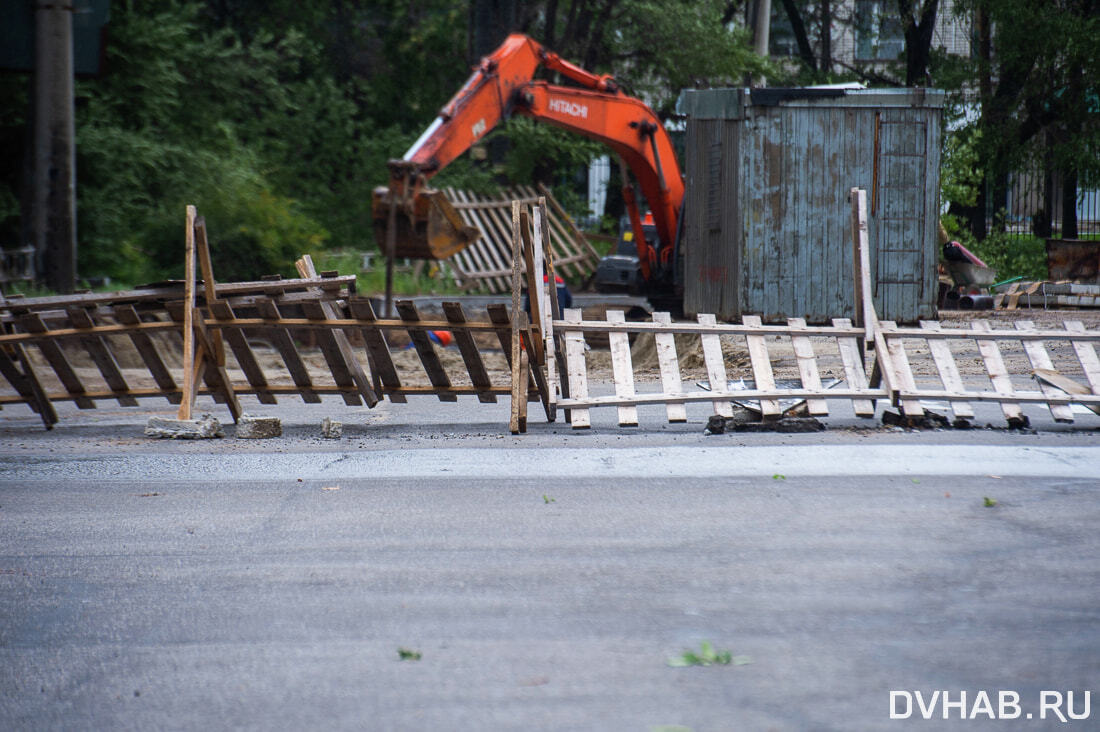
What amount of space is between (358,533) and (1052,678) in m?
3.36

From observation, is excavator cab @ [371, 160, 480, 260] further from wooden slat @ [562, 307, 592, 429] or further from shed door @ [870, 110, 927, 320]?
shed door @ [870, 110, 927, 320]

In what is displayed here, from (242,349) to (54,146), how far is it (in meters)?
10.2

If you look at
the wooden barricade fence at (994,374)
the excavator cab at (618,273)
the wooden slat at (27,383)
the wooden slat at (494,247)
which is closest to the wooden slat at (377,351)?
the wooden slat at (27,383)

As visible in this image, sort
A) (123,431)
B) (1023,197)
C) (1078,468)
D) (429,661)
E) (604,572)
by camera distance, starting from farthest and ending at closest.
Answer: (1023,197) → (123,431) → (1078,468) → (604,572) → (429,661)

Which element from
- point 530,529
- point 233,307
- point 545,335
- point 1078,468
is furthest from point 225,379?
point 1078,468

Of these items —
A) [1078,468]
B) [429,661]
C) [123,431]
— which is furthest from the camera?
[123,431]

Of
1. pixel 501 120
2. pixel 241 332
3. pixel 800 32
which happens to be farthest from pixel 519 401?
pixel 800 32

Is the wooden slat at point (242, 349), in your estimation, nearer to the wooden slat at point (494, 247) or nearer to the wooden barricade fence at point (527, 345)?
the wooden barricade fence at point (527, 345)

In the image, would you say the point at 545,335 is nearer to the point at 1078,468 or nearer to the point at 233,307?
the point at 233,307

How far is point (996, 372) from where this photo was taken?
9023 mm

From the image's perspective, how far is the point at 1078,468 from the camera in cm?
715

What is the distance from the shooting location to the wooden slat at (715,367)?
8.90 m

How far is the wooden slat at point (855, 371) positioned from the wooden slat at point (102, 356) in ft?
19.8

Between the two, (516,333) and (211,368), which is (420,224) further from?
(516,333)
